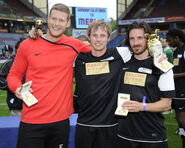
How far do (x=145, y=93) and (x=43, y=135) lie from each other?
3.56 ft

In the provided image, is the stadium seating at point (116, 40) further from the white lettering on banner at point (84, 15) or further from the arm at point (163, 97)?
the arm at point (163, 97)

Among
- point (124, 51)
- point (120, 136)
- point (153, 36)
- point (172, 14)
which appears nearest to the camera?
point (153, 36)

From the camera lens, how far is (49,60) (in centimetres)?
226

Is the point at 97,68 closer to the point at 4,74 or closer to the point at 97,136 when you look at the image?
the point at 97,136

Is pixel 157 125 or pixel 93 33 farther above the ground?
pixel 93 33

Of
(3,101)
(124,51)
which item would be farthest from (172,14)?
(124,51)

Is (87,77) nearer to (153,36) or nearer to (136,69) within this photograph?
(136,69)

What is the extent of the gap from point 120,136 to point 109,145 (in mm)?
191

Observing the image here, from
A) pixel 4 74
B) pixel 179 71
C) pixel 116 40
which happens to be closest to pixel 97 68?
pixel 4 74

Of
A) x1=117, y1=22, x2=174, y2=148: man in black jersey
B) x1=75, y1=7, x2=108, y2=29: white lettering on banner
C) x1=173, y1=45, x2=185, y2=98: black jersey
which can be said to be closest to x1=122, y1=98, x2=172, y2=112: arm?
x1=117, y1=22, x2=174, y2=148: man in black jersey

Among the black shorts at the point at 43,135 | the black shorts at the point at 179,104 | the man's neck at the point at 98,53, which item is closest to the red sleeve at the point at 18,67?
the black shorts at the point at 43,135

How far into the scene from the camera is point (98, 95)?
2.29m

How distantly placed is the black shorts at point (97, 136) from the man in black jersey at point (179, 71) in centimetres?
240

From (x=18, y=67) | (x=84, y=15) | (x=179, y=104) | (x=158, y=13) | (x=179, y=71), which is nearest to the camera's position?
(x=18, y=67)
